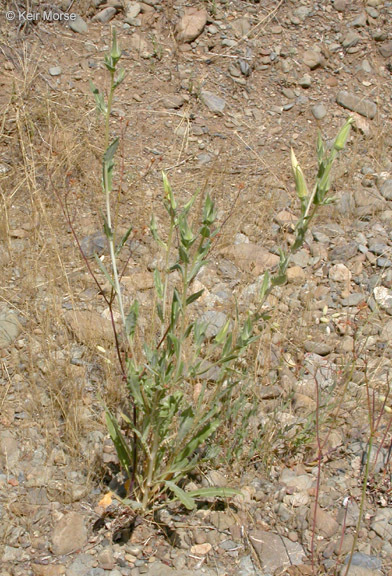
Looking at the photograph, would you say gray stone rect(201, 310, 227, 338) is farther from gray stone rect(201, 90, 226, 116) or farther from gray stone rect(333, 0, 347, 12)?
gray stone rect(333, 0, 347, 12)

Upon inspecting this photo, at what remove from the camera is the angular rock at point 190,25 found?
15.7 feet

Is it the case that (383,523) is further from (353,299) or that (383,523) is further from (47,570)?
(353,299)

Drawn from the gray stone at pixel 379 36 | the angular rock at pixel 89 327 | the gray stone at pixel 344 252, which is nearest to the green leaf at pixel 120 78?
the angular rock at pixel 89 327

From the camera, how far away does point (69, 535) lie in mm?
2170

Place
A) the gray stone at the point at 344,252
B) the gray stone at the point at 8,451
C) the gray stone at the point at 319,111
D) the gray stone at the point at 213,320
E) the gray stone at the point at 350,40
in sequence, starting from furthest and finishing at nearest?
the gray stone at the point at 350,40
the gray stone at the point at 319,111
the gray stone at the point at 344,252
the gray stone at the point at 213,320
the gray stone at the point at 8,451

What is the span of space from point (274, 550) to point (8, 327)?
1.47 m

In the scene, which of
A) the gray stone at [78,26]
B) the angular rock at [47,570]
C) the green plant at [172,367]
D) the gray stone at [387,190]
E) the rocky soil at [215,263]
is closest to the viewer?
the green plant at [172,367]

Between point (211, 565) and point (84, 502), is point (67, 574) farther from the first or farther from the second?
point (211, 565)

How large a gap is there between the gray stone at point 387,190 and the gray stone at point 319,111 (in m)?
0.84

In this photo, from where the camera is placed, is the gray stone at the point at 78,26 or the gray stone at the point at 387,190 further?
→ the gray stone at the point at 78,26

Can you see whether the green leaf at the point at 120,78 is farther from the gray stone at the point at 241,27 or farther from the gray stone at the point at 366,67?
the gray stone at the point at 366,67

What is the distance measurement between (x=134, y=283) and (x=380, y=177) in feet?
5.96

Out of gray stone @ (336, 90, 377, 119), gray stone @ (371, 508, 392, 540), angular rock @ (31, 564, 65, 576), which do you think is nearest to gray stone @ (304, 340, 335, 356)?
gray stone @ (371, 508, 392, 540)

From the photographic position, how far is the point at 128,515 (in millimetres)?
2256
